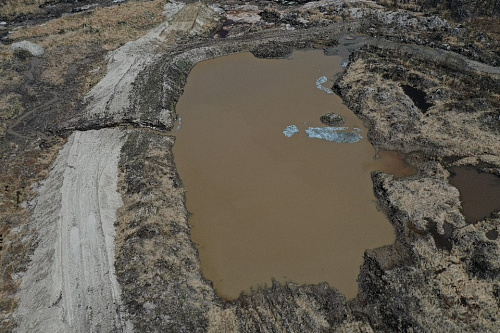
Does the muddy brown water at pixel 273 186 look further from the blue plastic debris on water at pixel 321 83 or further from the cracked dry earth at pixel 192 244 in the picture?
the cracked dry earth at pixel 192 244

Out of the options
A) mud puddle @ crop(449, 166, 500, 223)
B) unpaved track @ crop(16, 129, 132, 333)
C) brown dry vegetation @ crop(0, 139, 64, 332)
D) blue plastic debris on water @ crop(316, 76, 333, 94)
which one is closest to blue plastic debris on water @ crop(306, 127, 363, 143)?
blue plastic debris on water @ crop(316, 76, 333, 94)

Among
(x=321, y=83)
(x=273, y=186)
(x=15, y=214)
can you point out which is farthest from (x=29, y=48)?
(x=273, y=186)

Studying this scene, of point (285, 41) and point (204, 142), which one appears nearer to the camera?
point (204, 142)

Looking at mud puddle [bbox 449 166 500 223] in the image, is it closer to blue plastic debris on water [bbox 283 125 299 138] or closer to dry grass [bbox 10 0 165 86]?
blue plastic debris on water [bbox 283 125 299 138]

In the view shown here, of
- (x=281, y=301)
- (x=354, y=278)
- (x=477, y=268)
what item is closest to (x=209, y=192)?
(x=281, y=301)

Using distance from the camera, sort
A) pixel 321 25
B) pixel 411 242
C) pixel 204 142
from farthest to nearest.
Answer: pixel 321 25
pixel 204 142
pixel 411 242

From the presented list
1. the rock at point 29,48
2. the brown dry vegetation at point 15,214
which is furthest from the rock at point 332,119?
the rock at point 29,48

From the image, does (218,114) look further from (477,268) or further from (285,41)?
(477,268)
